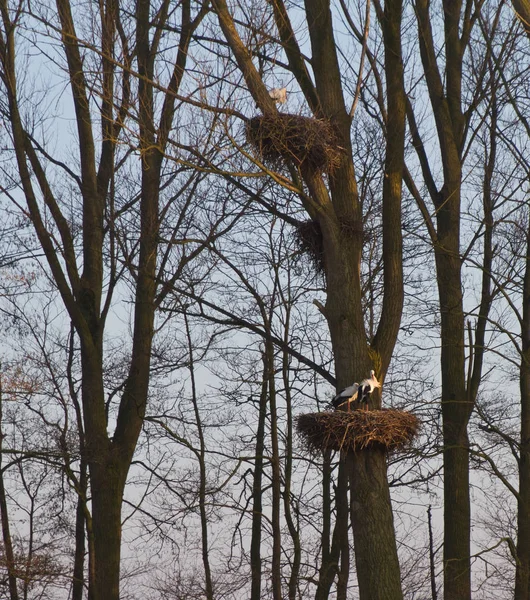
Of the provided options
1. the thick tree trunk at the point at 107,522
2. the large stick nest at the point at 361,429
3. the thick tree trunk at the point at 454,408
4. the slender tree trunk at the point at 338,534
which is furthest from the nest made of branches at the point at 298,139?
the slender tree trunk at the point at 338,534

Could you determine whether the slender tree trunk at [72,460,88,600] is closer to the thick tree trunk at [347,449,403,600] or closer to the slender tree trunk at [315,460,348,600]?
the slender tree trunk at [315,460,348,600]

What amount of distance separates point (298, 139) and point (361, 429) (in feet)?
7.93

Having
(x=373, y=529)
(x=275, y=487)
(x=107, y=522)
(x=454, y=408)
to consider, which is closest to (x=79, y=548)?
(x=275, y=487)

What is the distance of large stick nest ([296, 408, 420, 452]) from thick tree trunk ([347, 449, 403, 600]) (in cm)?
15

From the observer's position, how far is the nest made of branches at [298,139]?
250 inches

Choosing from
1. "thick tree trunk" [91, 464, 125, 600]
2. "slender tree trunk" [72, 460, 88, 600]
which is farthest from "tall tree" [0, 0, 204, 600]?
"slender tree trunk" [72, 460, 88, 600]

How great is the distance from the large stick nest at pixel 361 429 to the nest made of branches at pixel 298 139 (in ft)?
6.77

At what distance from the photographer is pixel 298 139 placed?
6496 mm

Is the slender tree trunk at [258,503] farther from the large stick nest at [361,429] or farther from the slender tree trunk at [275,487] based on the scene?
the large stick nest at [361,429]

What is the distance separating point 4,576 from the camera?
1208cm

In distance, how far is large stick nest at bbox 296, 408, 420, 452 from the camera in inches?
229

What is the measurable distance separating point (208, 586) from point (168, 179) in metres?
7.00

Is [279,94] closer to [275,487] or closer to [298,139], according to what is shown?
[298,139]

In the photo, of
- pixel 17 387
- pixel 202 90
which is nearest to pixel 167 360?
pixel 17 387
